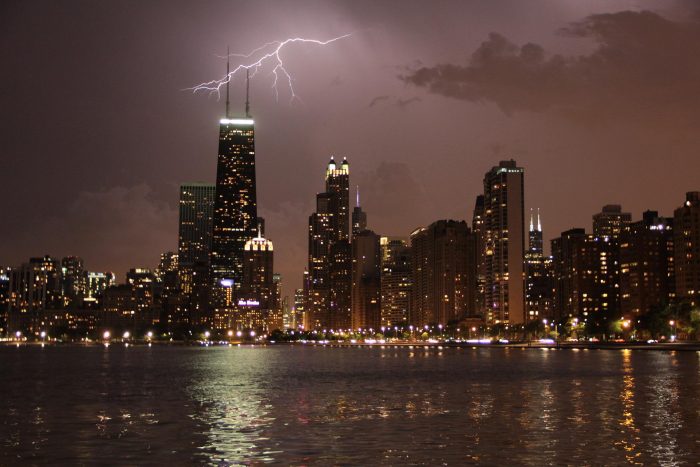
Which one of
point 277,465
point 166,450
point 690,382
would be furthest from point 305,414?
point 690,382

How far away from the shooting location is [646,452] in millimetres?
37750

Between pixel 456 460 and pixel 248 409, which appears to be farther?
pixel 248 409

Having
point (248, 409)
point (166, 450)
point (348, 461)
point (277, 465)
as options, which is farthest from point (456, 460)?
point (248, 409)

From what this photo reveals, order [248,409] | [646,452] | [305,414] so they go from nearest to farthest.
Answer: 1. [646,452]
2. [305,414]
3. [248,409]

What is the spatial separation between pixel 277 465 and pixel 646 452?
14.3 m

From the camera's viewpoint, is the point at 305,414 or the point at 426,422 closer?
the point at 426,422

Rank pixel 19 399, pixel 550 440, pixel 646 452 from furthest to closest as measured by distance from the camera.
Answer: pixel 19 399
pixel 550 440
pixel 646 452

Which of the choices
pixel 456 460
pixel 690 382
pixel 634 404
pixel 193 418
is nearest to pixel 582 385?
pixel 690 382

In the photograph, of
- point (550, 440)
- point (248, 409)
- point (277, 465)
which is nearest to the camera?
point (277, 465)

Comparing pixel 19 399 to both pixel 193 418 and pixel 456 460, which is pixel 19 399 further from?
pixel 456 460

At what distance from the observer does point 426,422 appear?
49.3m

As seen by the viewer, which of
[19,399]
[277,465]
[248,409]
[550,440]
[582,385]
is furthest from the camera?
[582,385]

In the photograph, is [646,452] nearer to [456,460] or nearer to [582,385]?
[456,460]

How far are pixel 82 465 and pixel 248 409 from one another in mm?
22912
